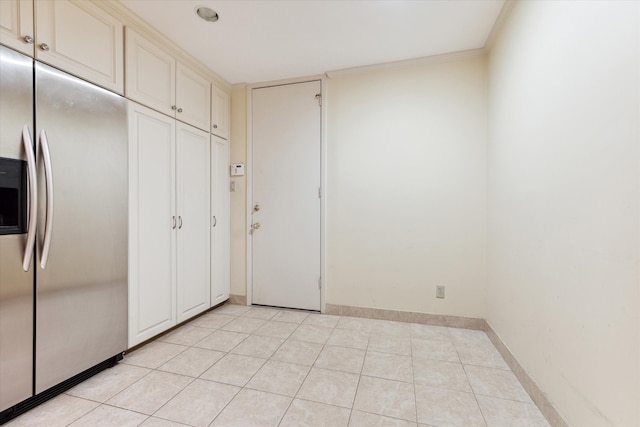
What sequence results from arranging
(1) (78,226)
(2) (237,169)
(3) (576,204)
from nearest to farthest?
(3) (576,204), (1) (78,226), (2) (237,169)

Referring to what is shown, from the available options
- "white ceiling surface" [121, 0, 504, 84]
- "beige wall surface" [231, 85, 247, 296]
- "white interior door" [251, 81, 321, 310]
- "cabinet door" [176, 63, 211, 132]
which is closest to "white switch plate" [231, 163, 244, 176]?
"beige wall surface" [231, 85, 247, 296]

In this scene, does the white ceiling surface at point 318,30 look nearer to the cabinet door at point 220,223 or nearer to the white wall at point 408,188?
the white wall at point 408,188

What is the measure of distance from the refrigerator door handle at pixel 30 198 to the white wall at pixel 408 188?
7.13ft

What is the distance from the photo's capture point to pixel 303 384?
5.62 ft

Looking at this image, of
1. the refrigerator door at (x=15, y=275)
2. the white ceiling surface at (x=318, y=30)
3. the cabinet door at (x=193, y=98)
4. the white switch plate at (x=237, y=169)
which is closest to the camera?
the refrigerator door at (x=15, y=275)

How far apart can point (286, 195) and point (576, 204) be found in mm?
2367

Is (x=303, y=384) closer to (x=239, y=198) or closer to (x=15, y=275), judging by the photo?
(x=15, y=275)

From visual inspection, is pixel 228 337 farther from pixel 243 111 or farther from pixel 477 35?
pixel 477 35

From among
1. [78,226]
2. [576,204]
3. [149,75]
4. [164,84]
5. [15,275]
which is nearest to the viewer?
Result: [576,204]

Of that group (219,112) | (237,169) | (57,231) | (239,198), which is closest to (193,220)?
(239,198)

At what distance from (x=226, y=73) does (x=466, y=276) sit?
314cm

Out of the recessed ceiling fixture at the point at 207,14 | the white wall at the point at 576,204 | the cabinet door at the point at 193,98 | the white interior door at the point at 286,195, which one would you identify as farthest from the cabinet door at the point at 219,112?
the white wall at the point at 576,204

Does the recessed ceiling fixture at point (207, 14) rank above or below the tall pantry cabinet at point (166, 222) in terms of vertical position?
above

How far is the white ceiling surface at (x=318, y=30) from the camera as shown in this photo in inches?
75.8
